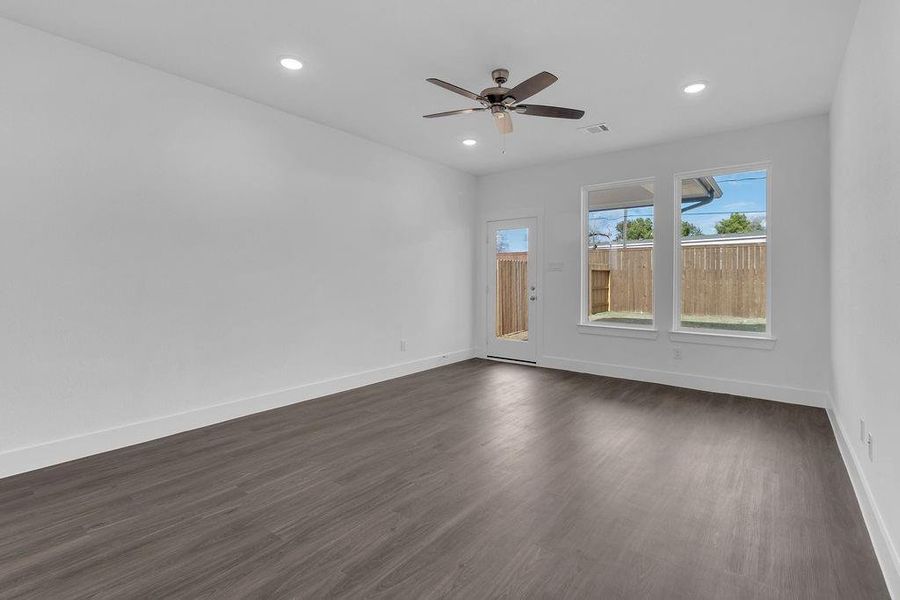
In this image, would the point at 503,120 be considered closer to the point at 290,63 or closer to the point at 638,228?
the point at 290,63

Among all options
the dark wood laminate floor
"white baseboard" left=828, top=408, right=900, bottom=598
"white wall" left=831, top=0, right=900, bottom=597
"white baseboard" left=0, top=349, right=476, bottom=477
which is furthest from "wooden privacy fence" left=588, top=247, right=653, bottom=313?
"white baseboard" left=0, top=349, right=476, bottom=477

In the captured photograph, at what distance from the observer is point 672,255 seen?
5.11 meters

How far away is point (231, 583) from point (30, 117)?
10.3 ft

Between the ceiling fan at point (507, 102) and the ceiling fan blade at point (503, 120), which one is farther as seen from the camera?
the ceiling fan blade at point (503, 120)

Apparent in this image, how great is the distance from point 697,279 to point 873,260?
2.89m

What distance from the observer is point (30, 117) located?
285 cm

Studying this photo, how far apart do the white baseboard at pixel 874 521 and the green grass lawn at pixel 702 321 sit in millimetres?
1693

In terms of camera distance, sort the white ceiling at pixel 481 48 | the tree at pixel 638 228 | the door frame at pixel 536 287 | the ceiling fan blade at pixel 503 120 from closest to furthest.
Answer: the white ceiling at pixel 481 48
the ceiling fan blade at pixel 503 120
the tree at pixel 638 228
the door frame at pixel 536 287

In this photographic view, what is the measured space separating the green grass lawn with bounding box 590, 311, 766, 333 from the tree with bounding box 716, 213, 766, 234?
3.12 ft

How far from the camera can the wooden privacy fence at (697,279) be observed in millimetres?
4742

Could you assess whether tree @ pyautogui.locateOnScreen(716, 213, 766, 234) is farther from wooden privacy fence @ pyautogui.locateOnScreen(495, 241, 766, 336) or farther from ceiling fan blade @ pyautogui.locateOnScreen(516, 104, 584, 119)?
ceiling fan blade @ pyautogui.locateOnScreen(516, 104, 584, 119)

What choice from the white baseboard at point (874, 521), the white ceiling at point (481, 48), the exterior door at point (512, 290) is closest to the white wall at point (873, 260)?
the white baseboard at point (874, 521)

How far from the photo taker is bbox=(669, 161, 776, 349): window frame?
4.57m

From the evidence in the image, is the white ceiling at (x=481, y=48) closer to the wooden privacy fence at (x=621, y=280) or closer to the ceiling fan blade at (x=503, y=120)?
the ceiling fan blade at (x=503, y=120)
